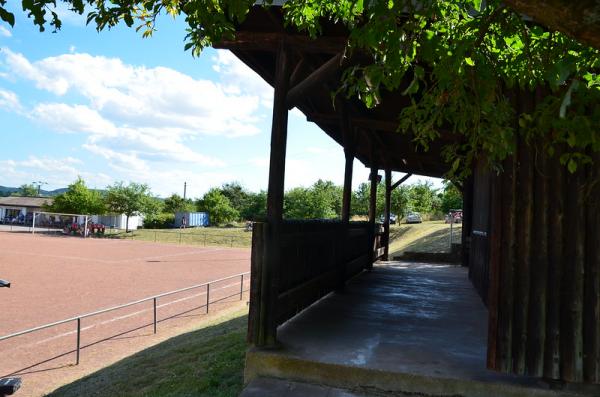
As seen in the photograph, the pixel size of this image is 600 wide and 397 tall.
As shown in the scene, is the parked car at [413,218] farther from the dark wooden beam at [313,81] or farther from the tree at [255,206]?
the dark wooden beam at [313,81]

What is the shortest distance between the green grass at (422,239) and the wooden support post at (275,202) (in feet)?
57.8

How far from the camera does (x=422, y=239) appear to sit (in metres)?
29.7

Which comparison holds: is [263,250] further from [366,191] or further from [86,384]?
[366,191]

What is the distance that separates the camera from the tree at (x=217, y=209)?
67062 millimetres

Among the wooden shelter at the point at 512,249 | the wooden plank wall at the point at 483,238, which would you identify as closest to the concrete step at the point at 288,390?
the wooden shelter at the point at 512,249

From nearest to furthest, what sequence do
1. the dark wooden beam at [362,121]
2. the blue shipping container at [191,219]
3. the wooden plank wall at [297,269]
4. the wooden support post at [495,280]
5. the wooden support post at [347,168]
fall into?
the wooden support post at [495,280], the wooden plank wall at [297,269], the wooden support post at [347,168], the dark wooden beam at [362,121], the blue shipping container at [191,219]

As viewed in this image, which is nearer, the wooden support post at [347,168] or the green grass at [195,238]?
the wooden support post at [347,168]

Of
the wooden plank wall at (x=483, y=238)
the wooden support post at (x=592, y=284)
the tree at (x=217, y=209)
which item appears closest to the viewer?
the wooden support post at (x=592, y=284)

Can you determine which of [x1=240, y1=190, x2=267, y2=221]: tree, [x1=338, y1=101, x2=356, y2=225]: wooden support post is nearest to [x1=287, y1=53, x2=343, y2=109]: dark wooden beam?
[x1=338, y1=101, x2=356, y2=225]: wooden support post

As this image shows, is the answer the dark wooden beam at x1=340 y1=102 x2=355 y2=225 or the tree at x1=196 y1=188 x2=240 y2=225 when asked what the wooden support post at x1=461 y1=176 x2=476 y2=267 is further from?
the tree at x1=196 y1=188 x2=240 y2=225

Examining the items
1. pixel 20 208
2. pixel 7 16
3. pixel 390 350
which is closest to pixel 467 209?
pixel 390 350

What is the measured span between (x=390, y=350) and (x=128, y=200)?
2268 inches

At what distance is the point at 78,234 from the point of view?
1993 inches

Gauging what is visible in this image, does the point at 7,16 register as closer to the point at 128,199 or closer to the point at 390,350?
the point at 390,350
